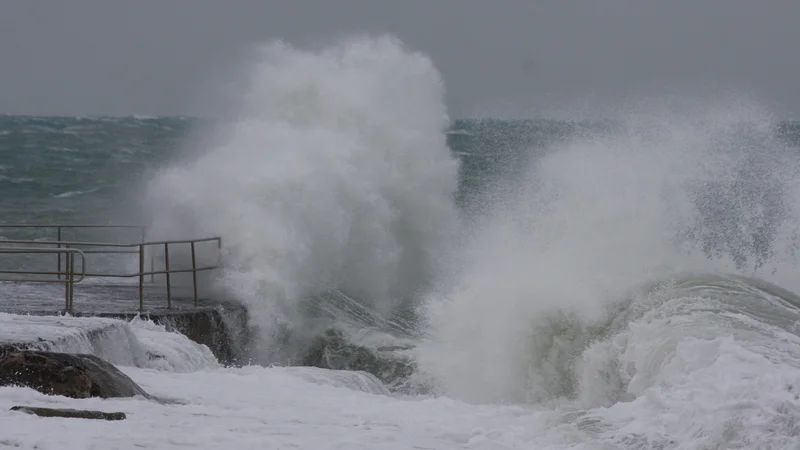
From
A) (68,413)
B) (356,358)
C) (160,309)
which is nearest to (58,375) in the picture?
(68,413)

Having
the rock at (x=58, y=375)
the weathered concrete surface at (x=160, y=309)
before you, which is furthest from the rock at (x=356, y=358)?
the rock at (x=58, y=375)

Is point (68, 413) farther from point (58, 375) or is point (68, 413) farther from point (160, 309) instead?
point (160, 309)

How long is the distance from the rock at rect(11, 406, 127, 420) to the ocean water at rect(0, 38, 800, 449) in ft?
0.44

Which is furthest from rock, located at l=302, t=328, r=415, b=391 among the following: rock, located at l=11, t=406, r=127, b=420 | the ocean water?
rock, located at l=11, t=406, r=127, b=420

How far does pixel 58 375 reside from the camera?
7039 mm

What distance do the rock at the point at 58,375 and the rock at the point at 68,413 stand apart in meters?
0.43

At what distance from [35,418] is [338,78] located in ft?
47.1

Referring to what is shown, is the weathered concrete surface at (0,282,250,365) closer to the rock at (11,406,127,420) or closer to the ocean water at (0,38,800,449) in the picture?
the ocean water at (0,38,800,449)

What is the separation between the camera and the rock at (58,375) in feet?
23.0

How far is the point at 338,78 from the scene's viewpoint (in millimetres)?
20141

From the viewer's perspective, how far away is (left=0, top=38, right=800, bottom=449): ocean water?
23.0ft

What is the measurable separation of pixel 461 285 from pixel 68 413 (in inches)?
308

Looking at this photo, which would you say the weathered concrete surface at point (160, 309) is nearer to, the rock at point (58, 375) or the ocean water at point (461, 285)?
the ocean water at point (461, 285)

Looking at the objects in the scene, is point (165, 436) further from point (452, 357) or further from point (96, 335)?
point (452, 357)
